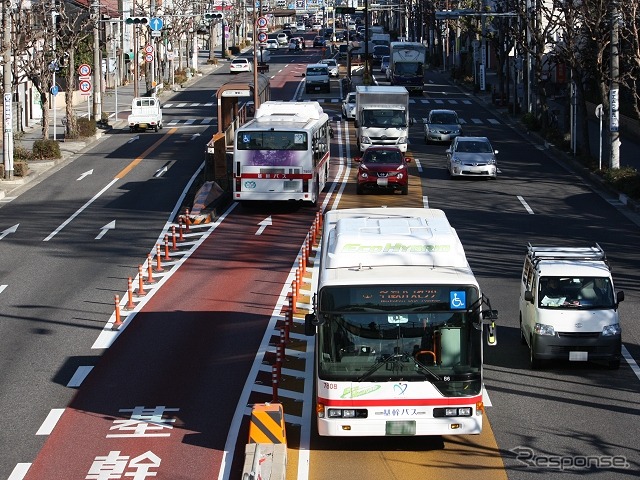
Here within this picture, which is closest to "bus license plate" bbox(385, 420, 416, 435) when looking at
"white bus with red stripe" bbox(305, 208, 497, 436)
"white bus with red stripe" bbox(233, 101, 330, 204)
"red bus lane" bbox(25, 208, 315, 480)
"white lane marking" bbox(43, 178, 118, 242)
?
"white bus with red stripe" bbox(305, 208, 497, 436)

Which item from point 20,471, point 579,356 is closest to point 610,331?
point 579,356

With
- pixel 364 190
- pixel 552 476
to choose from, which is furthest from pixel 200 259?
pixel 552 476

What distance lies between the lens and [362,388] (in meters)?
16.5

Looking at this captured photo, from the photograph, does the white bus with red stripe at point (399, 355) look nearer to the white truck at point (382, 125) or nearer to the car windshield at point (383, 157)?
the car windshield at point (383, 157)

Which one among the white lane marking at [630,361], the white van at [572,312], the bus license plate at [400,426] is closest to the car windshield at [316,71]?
the white lane marking at [630,361]

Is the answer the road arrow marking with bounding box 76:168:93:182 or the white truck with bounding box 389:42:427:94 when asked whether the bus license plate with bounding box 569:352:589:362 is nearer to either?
the road arrow marking with bounding box 76:168:93:182

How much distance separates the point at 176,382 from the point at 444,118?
140 ft

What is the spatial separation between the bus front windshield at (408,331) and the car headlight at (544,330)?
4.87 metres

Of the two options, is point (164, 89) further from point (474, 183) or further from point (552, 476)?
point (552, 476)

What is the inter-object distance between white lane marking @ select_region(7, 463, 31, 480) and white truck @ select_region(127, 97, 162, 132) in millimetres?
51774

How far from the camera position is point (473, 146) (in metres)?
49.3

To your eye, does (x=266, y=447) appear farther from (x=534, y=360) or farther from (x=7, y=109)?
(x=7, y=109)

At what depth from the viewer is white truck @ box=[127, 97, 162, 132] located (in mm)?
67625

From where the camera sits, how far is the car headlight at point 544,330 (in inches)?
835
